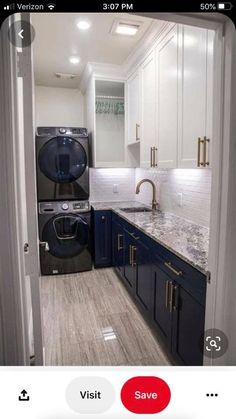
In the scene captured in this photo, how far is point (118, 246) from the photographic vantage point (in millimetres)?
2525

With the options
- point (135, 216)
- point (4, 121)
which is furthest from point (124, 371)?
point (135, 216)

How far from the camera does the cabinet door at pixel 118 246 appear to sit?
2402mm

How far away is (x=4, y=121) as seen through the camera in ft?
1.69

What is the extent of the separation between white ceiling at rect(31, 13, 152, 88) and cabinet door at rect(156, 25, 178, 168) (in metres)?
0.27

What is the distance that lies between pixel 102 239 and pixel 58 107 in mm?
1831

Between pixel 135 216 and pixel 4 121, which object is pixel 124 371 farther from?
pixel 135 216

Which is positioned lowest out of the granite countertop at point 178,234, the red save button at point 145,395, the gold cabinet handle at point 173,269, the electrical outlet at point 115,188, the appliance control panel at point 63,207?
the gold cabinet handle at point 173,269

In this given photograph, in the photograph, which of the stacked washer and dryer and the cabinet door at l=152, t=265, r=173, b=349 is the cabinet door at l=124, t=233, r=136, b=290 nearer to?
the cabinet door at l=152, t=265, r=173, b=349

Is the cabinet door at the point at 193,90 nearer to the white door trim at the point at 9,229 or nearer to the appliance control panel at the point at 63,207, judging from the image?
the white door trim at the point at 9,229

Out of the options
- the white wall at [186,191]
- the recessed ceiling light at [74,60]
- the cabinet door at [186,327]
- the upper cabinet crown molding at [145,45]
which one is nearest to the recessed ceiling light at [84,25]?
the upper cabinet crown molding at [145,45]

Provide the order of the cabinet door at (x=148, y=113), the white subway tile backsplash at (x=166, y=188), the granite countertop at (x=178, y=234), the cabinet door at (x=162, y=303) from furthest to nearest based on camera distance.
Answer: the cabinet door at (x=148, y=113) < the white subway tile backsplash at (x=166, y=188) < the cabinet door at (x=162, y=303) < the granite countertop at (x=178, y=234)

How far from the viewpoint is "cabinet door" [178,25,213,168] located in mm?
1244

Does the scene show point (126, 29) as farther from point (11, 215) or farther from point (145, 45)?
point (11, 215)

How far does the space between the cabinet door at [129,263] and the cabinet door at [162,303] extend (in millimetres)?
478
